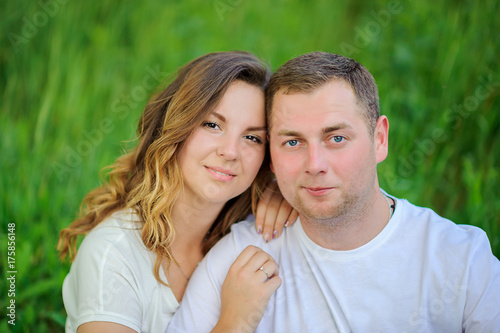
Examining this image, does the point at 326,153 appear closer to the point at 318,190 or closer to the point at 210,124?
the point at 318,190

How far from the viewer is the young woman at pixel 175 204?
2129 mm

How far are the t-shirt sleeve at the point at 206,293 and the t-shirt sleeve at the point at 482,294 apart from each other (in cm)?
111

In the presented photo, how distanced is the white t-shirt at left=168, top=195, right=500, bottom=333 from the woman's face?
1.42 feet

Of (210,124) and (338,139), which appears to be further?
(210,124)

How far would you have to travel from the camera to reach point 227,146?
2209mm

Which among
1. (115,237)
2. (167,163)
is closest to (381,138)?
(167,163)

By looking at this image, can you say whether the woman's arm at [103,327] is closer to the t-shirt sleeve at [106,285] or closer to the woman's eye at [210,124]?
the t-shirt sleeve at [106,285]

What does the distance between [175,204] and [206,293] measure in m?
0.55

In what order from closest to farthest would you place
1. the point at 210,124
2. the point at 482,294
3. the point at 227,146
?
the point at 482,294 → the point at 227,146 → the point at 210,124

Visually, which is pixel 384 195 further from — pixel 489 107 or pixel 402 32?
pixel 402 32

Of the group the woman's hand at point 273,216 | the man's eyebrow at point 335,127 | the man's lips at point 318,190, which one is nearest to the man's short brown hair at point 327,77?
the man's eyebrow at point 335,127

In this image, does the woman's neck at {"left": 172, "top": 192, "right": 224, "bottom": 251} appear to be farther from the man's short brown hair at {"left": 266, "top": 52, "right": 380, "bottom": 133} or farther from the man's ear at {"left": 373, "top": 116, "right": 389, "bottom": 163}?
the man's ear at {"left": 373, "top": 116, "right": 389, "bottom": 163}

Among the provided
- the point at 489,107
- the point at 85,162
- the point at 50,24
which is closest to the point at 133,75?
the point at 50,24

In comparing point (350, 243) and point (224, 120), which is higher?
point (224, 120)
